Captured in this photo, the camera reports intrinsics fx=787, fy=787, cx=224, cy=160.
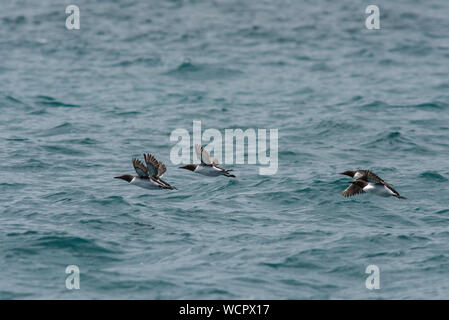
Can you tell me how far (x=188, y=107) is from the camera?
32.9 meters

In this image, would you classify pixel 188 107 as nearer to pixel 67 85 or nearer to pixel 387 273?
pixel 67 85

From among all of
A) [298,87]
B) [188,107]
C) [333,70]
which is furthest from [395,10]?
[188,107]

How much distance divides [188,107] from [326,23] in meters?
17.9

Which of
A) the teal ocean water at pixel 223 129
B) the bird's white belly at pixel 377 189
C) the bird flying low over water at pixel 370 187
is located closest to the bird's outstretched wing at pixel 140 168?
the teal ocean water at pixel 223 129

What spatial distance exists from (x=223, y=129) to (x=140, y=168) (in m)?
10.5

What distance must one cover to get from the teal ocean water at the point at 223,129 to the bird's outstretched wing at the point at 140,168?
3.91ft

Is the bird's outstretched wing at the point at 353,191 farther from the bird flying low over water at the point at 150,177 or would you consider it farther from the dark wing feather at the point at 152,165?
the dark wing feather at the point at 152,165

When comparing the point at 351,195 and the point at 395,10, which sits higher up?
the point at 395,10

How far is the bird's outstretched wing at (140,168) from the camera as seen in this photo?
19.3 metres

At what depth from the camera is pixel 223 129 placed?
29547 millimetres

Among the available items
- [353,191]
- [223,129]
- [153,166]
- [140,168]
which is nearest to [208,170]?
[153,166]

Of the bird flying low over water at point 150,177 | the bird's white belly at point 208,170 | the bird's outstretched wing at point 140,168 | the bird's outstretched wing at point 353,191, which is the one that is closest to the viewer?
the bird's outstretched wing at point 140,168

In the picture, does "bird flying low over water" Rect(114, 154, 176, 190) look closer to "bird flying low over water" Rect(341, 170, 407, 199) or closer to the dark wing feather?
the dark wing feather

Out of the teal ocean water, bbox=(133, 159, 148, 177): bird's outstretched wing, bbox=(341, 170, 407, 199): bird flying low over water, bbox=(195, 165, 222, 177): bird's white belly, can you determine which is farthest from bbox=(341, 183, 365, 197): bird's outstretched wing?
bbox=(133, 159, 148, 177): bird's outstretched wing
